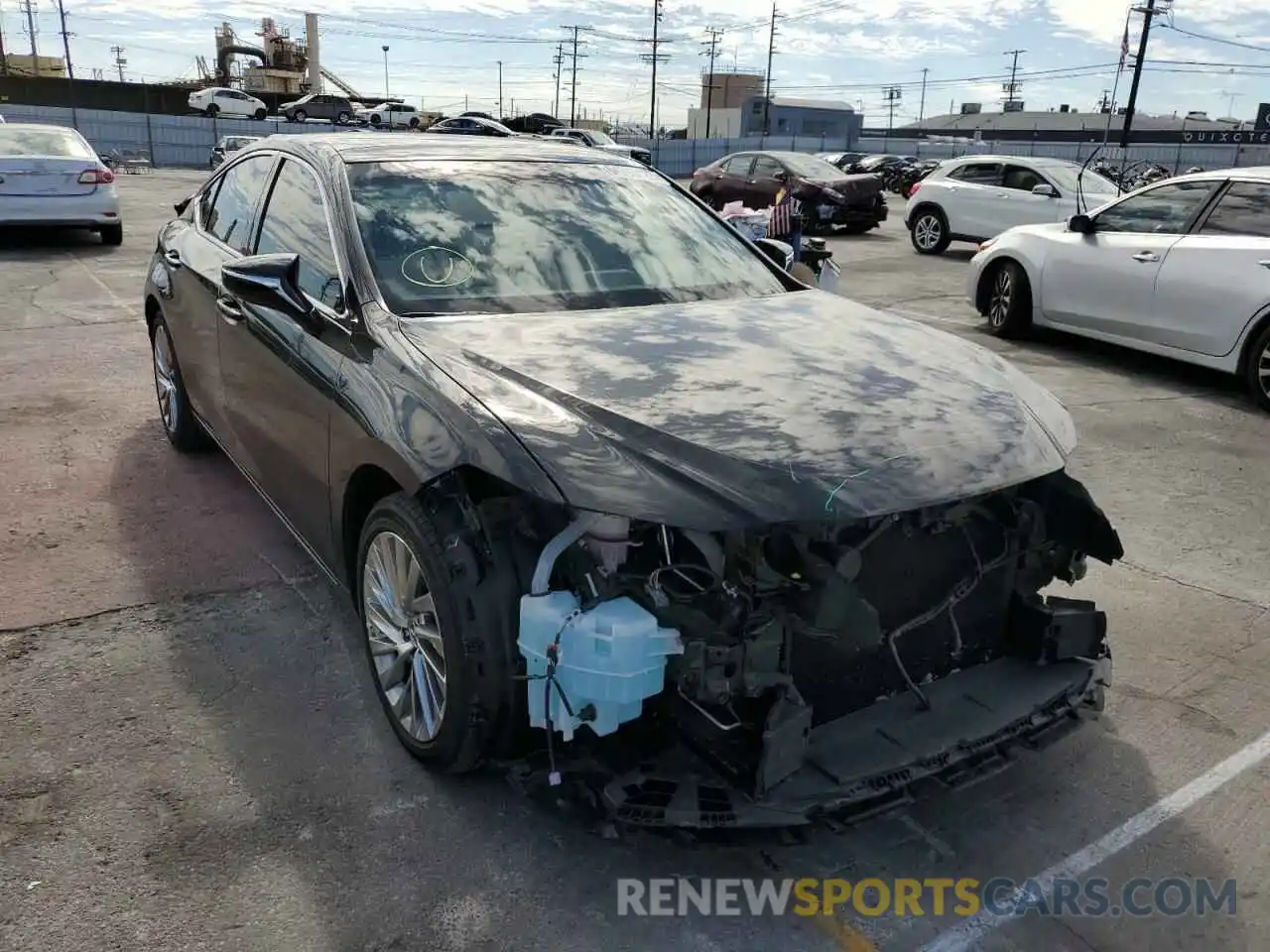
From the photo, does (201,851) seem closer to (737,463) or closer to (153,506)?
(737,463)

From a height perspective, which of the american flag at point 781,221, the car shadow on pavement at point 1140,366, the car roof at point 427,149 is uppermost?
the car roof at point 427,149

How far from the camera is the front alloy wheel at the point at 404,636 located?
2.67 meters

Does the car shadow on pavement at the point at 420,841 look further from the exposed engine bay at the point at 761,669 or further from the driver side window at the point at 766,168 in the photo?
the driver side window at the point at 766,168

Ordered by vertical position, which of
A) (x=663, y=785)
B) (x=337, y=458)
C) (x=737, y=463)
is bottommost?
(x=663, y=785)

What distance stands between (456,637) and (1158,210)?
7.50m

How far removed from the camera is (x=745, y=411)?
101 inches

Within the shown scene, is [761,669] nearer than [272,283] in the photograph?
Yes

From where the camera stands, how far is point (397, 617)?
283 cm

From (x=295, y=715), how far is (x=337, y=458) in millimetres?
813

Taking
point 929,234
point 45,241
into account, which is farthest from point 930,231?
point 45,241

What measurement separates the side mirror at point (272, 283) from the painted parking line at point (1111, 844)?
256 centimetres

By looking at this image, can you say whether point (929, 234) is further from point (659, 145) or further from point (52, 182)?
point (659, 145)

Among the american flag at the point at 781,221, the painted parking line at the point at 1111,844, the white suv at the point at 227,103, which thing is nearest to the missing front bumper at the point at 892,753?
the painted parking line at the point at 1111,844

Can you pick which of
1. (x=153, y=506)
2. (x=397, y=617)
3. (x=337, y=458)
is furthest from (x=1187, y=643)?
(x=153, y=506)
